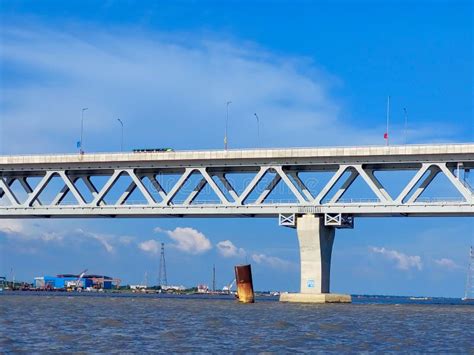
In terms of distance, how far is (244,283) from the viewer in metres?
76.4

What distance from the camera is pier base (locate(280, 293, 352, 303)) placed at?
Result: 2842 inches

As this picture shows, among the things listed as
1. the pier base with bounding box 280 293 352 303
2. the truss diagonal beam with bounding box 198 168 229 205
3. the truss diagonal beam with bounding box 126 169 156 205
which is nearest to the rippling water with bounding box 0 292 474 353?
the pier base with bounding box 280 293 352 303

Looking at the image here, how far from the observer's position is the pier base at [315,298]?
72188mm

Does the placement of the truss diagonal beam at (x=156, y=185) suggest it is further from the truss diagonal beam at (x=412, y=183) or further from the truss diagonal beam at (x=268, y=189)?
the truss diagonal beam at (x=412, y=183)

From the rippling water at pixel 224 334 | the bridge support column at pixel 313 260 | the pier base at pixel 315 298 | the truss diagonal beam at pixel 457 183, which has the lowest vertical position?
the rippling water at pixel 224 334

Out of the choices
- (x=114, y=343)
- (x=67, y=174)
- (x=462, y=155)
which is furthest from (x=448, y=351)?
(x=67, y=174)

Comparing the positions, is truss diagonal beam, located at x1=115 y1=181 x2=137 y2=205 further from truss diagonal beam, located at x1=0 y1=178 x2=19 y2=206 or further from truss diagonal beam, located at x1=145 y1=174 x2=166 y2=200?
truss diagonal beam, located at x1=0 y1=178 x2=19 y2=206

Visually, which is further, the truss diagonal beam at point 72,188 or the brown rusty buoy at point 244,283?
the truss diagonal beam at point 72,188

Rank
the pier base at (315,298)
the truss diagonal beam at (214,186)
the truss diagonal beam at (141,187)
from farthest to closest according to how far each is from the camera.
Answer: the truss diagonal beam at (141,187), the truss diagonal beam at (214,186), the pier base at (315,298)

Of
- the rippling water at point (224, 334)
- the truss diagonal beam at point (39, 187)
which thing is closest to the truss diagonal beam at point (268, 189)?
the truss diagonal beam at point (39, 187)

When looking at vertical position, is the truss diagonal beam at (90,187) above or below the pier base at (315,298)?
above

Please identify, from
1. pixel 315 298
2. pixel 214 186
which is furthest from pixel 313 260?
pixel 214 186

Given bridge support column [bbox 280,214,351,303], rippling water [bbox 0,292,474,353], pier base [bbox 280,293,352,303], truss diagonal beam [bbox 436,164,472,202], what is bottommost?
rippling water [bbox 0,292,474,353]

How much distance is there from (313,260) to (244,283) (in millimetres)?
6909
